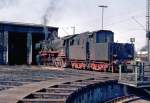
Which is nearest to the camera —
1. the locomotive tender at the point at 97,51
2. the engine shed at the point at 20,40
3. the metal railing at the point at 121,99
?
the metal railing at the point at 121,99

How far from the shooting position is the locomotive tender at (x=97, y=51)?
27.9m

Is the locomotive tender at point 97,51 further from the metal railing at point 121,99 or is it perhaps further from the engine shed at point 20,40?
the engine shed at point 20,40

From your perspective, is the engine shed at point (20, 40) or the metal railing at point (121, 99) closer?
the metal railing at point (121, 99)

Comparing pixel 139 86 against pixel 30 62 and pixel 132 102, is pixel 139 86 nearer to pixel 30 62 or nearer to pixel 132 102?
pixel 132 102

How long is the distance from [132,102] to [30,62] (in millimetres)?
33495

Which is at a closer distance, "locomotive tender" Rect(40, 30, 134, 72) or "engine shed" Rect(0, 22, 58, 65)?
"locomotive tender" Rect(40, 30, 134, 72)

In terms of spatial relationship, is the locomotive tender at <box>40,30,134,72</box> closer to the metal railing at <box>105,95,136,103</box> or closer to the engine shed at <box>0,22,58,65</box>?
the metal railing at <box>105,95,136,103</box>

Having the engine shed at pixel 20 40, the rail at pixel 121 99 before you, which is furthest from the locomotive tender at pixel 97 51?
→ the engine shed at pixel 20 40

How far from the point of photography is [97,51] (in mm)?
29094

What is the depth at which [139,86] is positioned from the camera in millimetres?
18250

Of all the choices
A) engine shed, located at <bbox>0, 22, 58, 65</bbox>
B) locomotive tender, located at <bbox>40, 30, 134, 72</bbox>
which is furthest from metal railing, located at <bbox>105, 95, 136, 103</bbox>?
engine shed, located at <bbox>0, 22, 58, 65</bbox>

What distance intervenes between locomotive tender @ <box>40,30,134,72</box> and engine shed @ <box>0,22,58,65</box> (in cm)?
1347

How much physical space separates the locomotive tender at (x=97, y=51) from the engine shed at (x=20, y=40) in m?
13.5

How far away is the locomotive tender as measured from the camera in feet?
91.6
